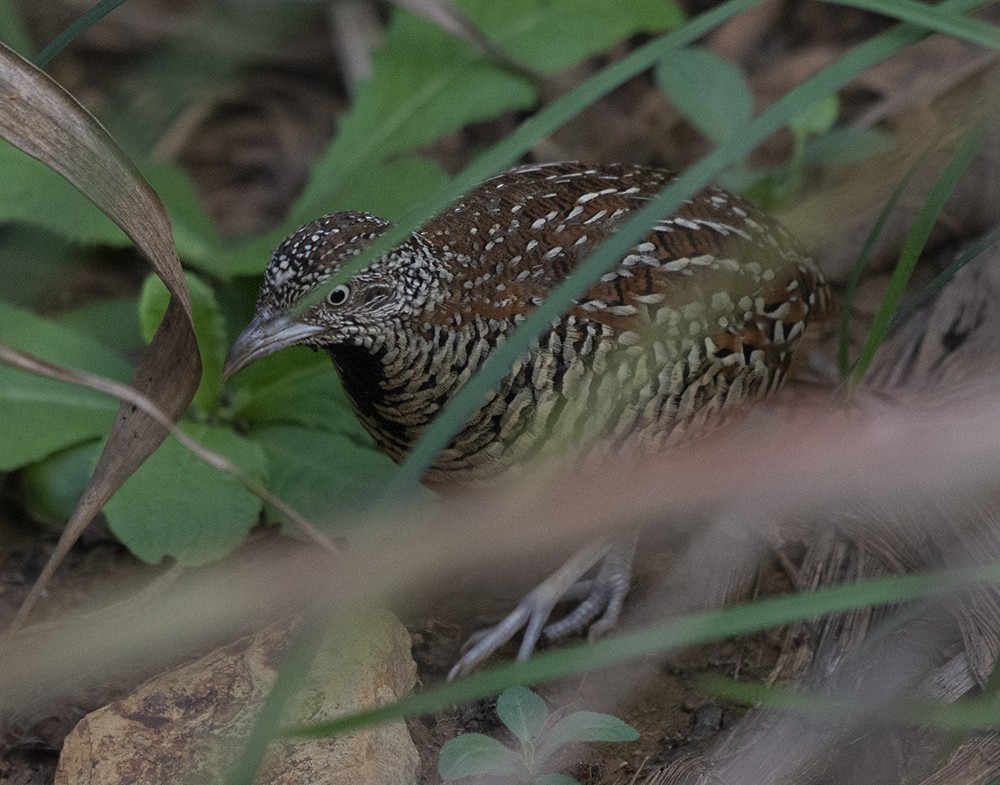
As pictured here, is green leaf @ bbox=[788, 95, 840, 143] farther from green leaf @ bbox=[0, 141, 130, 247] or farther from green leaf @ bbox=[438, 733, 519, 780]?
green leaf @ bbox=[438, 733, 519, 780]

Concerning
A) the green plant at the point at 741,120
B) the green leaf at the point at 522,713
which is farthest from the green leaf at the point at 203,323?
the green plant at the point at 741,120

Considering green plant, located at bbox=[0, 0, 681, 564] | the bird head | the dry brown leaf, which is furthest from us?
green plant, located at bbox=[0, 0, 681, 564]

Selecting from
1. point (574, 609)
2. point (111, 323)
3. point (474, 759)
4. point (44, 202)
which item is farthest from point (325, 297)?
point (111, 323)

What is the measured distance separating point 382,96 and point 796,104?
272 cm

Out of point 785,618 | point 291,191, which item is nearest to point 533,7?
point 291,191

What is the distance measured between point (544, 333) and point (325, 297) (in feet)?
1.80

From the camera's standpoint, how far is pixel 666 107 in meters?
5.38

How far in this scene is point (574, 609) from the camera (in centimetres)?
369

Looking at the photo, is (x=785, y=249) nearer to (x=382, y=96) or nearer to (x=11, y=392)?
(x=382, y=96)

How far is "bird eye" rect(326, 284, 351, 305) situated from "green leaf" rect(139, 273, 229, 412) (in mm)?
836

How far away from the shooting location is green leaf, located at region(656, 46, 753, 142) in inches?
176

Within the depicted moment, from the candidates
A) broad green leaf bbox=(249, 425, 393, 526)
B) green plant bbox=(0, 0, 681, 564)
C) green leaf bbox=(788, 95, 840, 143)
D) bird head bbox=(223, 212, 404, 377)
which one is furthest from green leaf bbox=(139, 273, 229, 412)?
green leaf bbox=(788, 95, 840, 143)

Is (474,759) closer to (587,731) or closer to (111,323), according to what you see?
(587,731)

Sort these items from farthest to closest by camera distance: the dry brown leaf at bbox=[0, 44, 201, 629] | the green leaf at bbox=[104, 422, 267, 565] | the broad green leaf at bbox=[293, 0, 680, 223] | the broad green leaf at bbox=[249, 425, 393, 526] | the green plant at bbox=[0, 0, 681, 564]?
the broad green leaf at bbox=[293, 0, 680, 223] → the broad green leaf at bbox=[249, 425, 393, 526] → the green plant at bbox=[0, 0, 681, 564] → the green leaf at bbox=[104, 422, 267, 565] → the dry brown leaf at bbox=[0, 44, 201, 629]
